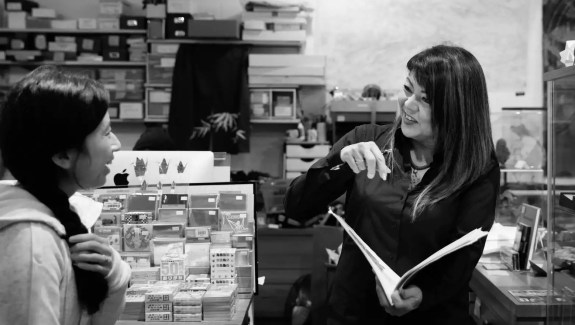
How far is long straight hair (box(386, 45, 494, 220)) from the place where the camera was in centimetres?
161

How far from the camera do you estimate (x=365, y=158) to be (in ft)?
4.83

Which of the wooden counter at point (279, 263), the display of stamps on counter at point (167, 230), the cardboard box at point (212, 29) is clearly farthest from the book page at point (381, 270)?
the cardboard box at point (212, 29)

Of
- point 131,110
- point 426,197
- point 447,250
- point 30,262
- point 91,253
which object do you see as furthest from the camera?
point 131,110

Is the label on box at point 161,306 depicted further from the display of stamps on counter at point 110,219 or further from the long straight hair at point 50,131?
the long straight hair at point 50,131

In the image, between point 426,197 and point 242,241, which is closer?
point 426,197

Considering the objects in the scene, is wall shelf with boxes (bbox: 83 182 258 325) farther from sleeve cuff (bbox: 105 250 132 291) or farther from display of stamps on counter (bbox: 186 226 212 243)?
sleeve cuff (bbox: 105 250 132 291)

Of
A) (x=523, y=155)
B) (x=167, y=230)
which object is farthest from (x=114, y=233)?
(x=523, y=155)

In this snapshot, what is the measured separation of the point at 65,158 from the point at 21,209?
0.12 meters

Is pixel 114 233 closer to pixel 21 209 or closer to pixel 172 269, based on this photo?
pixel 172 269

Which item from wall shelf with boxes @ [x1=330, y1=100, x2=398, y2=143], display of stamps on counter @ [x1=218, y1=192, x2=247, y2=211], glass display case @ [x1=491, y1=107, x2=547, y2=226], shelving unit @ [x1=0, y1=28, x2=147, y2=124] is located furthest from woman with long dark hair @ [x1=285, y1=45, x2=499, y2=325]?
shelving unit @ [x1=0, y1=28, x2=147, y2=124]

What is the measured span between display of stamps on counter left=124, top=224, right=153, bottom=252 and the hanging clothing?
12.4 feet

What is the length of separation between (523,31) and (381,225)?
5.36 metres

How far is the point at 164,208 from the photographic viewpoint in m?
2.10

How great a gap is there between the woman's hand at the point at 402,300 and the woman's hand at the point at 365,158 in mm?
296
